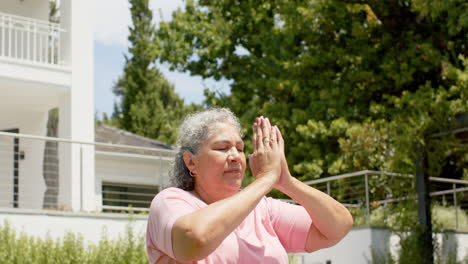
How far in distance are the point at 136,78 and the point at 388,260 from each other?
80.0 feet

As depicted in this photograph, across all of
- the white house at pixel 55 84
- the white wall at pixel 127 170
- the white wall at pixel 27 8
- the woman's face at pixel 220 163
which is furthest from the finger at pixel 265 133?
the white wall at pixel 127 170

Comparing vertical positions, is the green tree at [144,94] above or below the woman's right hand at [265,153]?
above

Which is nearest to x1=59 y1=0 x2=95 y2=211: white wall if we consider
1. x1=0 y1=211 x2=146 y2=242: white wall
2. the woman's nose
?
x1=0 y1=211 x2=146 y2=242: white wall

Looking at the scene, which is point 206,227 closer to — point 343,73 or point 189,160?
point 189,160

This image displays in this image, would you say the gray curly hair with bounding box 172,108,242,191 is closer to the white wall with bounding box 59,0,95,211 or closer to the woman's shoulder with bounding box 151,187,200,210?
the woman's shoulder with bounding box 151,187,200,210

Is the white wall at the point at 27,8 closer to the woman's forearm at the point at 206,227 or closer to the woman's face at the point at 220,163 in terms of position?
the woman's face at the point at 220,163

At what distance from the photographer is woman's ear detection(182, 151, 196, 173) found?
278 cm

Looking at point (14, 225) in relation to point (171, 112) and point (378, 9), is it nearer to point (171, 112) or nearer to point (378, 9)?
point (378, 9)

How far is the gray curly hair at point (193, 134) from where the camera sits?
2766 mm

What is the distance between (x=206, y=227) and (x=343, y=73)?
628 inches

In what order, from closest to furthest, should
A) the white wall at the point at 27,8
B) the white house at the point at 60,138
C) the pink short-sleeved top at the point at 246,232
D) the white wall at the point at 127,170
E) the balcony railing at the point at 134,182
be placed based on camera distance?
1. the pink short-sleeved top at the point at 246,232
2. the white house at the point at 60,138
3. the balcony railing at the point at 134,182
4. the white wall at the point at 27,8
5. the white wall at the point at 127,170

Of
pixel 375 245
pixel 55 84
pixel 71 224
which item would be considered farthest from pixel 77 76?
pixel 375 245

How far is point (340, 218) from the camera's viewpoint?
2719 mm

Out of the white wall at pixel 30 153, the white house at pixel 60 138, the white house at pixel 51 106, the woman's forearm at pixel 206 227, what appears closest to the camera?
the woman's forearm at pixel 206 227
